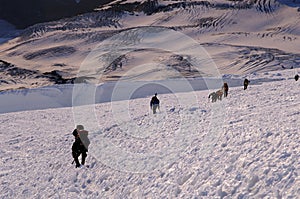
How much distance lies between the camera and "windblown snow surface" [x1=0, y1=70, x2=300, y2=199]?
392 inches

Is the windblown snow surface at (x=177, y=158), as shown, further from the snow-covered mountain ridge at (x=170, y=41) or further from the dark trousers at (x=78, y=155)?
the snow-covered mountain ridge at (x=170, y=41)

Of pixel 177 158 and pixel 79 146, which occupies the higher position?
pixel 79 146

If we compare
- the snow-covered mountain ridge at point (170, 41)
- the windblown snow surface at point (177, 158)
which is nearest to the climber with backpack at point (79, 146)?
the windblown snow surface at point (177, 158)

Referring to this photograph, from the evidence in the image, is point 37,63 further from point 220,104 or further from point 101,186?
point 101,186

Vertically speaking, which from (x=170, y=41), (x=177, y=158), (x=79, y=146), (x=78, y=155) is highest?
(x=170, y=41)

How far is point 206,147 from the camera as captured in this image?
13.1m

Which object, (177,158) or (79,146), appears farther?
(79,146)

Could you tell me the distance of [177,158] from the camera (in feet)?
42.7

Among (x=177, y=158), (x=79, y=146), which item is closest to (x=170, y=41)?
(x=79, y=146)

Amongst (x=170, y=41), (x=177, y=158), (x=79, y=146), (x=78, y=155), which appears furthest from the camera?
(x=170, y=41)

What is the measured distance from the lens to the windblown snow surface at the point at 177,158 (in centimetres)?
996

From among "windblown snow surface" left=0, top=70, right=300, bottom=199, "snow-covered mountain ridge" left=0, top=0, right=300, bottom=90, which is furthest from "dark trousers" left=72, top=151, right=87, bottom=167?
"snow-covered mountain ridge" left=0, top=0, right=300, bottom=90

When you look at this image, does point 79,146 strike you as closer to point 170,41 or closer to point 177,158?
point 177,158

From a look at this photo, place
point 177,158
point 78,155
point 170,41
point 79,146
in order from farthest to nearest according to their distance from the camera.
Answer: point 170,41, point 78,155, point 79,146, point 177,158
